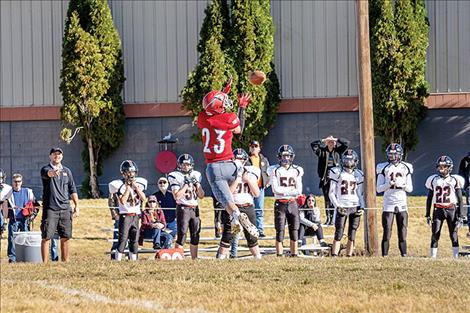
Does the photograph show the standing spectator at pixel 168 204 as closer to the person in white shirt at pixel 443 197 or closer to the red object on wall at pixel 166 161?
the person in white shirt at pixel 443 197

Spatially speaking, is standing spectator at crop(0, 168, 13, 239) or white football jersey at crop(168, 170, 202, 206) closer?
white football jersey at crop(168, 170, 202, 206)

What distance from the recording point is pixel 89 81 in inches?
1150

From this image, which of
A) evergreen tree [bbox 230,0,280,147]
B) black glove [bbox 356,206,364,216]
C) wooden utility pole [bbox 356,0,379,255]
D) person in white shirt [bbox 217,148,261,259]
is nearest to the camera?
person in white shirt [bbox 217,148,261,259]

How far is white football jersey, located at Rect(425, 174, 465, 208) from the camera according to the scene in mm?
18078

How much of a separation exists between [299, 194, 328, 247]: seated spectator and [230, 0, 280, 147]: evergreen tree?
24.3ft

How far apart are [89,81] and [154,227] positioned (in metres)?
9.87

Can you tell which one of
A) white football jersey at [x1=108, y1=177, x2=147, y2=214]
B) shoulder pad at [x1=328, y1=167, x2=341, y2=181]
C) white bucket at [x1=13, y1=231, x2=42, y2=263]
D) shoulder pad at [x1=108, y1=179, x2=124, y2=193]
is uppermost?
shoulder pad at [x1=328, y1=167, x2=341, y2=181]

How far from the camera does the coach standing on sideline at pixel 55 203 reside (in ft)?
53.0

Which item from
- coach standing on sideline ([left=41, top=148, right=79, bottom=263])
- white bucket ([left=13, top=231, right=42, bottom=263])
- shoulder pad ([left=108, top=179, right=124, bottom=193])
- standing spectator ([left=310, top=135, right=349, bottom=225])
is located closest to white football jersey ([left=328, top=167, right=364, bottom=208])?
shoulder pad ([left=108, top=179, right=124, bottom=193])

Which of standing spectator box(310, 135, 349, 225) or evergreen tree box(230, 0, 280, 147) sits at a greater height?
evergreen tree box(230, 0, 280, 147)

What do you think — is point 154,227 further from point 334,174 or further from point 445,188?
point 445,188

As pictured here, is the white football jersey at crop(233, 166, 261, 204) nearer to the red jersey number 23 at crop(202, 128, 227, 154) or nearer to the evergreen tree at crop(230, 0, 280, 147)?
the red jersey number 23 at crop(202, 128, 227, 154)

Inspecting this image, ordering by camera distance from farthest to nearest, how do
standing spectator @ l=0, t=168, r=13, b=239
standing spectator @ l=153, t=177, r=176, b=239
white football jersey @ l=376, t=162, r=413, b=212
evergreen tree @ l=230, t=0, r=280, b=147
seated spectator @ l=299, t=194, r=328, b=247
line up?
1. evergreen tree @ l=230, t=0, r=280, b=147
2. standing spectator @ l=153, t=177, r=176, b=239
3. seated spectator @ l=299, t=194, r=328, b=247
4. standing spectator @ l=0, t=168, r=13, b=239
5. white football jersey @ l=376, t=162, r=413, b=212

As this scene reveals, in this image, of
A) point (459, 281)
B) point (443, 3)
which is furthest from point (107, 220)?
point (459, 281)
